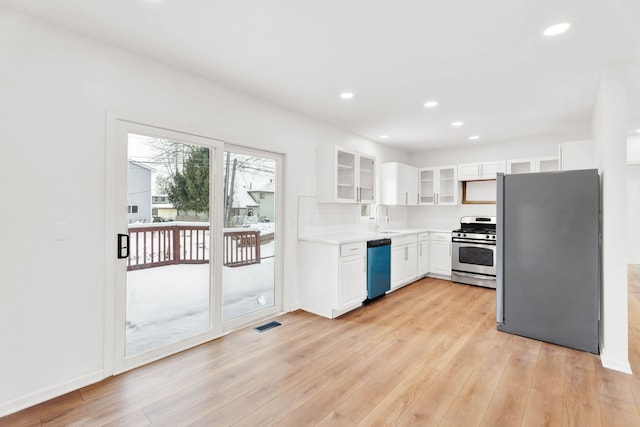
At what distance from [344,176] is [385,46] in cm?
215

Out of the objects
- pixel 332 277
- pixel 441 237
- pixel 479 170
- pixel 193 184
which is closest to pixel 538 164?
pixel 479 170

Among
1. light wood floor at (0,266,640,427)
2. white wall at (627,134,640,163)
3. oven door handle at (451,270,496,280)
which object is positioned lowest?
light wood floor at (0,266,640,427)

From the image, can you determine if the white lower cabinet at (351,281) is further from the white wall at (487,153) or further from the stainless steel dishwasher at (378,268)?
the white wall at (487,153)

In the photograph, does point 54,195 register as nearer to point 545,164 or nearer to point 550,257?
point 550,257

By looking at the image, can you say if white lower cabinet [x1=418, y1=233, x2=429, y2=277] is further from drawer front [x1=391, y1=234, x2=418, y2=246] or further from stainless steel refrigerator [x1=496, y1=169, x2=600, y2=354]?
stainless steel refrigerator [x1=496, y1=169, x2=600, y2=354]

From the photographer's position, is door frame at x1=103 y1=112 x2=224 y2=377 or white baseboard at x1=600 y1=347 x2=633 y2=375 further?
white baseboard at x1=600 y1=347 x2=633 y2=375

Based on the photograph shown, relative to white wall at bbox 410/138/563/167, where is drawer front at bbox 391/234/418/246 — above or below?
below

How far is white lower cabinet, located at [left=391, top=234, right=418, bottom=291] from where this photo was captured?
4683 mm

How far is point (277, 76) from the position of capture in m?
2.91

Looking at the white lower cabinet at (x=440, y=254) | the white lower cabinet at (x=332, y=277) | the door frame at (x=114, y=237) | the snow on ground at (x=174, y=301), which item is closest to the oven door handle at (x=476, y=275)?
the white lower cabinet at (x=440, y=254)

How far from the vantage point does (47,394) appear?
6.80 feet

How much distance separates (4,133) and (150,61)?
45.9 inches

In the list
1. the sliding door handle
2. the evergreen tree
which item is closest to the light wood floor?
the sliding door handle

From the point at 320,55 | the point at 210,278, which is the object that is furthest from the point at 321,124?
the point at 210,278
